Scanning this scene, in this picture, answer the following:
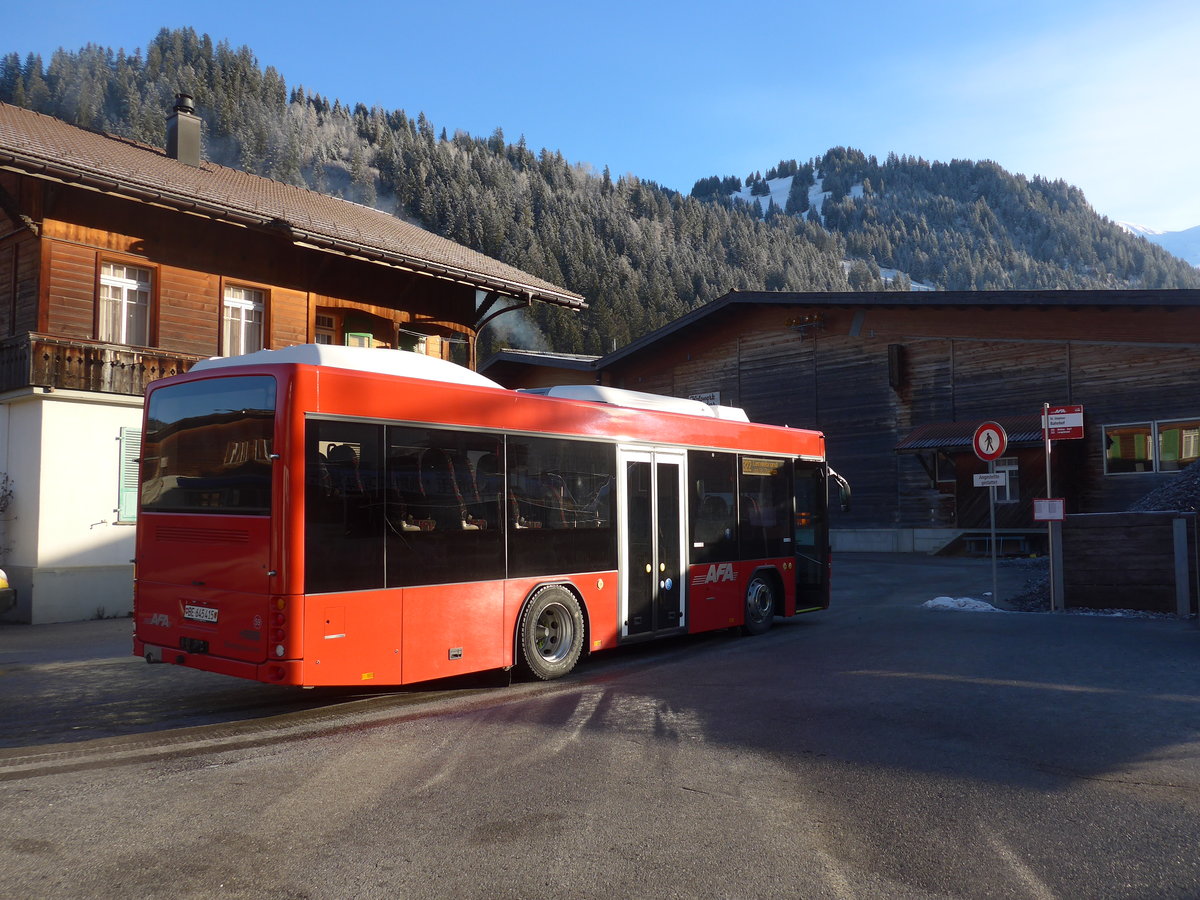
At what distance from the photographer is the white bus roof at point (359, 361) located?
7324 mm

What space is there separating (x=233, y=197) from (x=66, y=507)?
21.4ft

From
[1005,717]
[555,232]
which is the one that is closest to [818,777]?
[1005,717]

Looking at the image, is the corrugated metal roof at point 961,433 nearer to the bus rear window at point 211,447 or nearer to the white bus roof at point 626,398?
the white bus roof at point 626,398

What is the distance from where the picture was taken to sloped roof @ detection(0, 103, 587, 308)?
14.6 meters

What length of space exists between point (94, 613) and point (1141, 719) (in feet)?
46.4

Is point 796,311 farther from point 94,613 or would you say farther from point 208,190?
point 94,613

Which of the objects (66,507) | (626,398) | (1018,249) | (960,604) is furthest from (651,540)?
(1018,249)

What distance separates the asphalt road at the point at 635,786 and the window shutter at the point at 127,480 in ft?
19.8

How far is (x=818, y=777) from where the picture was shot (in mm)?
5676

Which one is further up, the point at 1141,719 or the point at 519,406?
the point at 519,406

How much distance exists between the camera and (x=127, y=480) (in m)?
15.3

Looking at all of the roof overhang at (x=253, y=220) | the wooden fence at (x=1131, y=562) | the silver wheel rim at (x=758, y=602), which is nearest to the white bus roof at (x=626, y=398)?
the silver wheel rim at (x=758, y=602)

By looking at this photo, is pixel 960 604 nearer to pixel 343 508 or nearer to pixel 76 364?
pixel 343 508

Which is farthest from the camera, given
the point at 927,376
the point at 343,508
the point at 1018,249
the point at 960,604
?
the point at 1018,249
